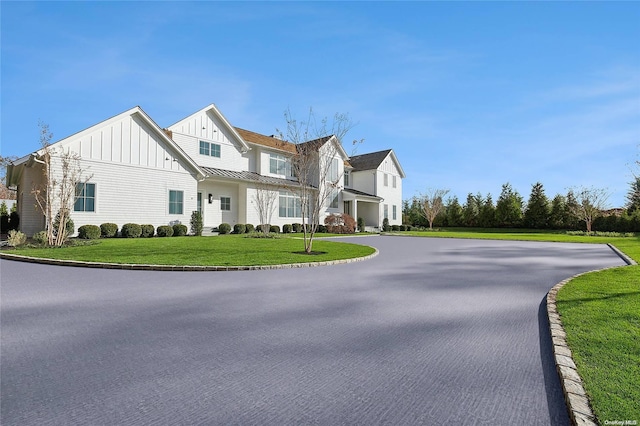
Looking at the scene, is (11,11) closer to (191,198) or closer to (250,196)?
(191,198)

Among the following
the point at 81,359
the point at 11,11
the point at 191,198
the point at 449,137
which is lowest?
the point at 81,359

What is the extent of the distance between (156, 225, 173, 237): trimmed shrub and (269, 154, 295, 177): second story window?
9944mm

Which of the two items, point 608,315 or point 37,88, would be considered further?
point 37,88

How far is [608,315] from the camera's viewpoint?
4.18 meters

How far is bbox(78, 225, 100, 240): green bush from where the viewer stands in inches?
597

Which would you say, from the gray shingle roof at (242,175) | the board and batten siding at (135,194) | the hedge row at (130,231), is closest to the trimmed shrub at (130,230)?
the hedge row at (130,231)

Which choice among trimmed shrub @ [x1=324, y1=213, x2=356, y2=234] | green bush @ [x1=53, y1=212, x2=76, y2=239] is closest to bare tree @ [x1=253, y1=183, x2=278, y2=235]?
trimmed shrub @ [x1=324, y1=213, x2=356, y2=234]

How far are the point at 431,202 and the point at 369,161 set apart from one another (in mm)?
13194

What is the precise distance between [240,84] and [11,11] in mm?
7332

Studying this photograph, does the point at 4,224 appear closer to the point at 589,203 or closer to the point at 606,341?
the point at 606,341

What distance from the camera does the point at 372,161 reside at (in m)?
34.0

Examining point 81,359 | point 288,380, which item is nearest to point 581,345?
point 288,380

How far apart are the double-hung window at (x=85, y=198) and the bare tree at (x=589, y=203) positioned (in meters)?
38.6

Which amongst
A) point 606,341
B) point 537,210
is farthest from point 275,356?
point 537,210
